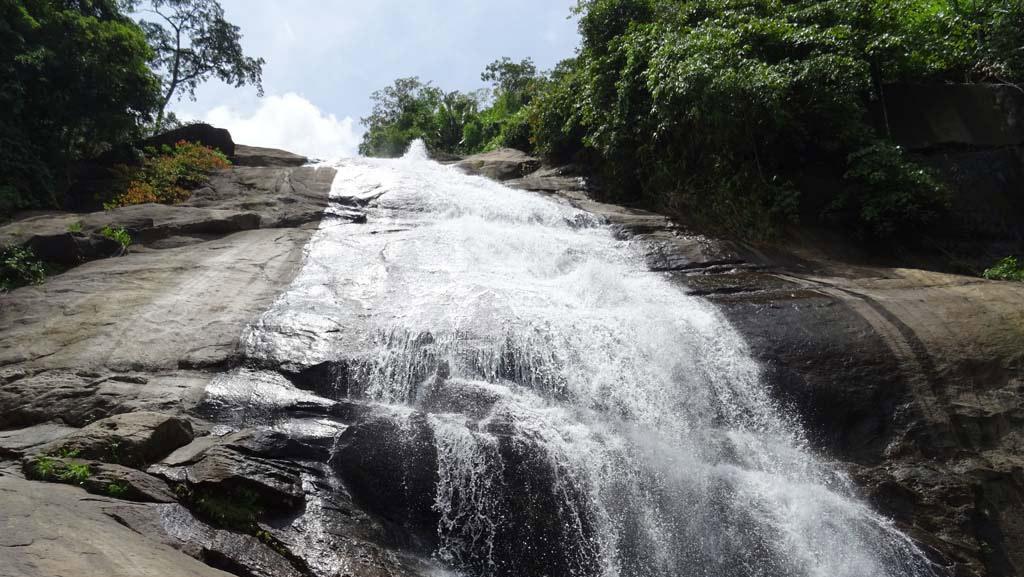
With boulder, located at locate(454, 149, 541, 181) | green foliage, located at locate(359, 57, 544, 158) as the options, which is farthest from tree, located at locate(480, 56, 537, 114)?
boulder, located at locate(454, 149, 541, 181)

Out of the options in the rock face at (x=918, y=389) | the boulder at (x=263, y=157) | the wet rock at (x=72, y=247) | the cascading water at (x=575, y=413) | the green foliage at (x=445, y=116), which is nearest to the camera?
the cascading water at (x=575, y=413)

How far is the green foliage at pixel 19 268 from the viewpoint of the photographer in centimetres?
908

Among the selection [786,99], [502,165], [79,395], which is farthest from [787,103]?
[79,395]

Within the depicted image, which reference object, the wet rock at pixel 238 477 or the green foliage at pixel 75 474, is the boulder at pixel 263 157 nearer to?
the wet rock at pixel 238 477

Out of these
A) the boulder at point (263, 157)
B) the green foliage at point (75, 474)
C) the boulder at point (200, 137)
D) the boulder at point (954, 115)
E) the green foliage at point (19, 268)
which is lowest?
the green foliage at point (75, 474)

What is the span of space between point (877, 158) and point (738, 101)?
303 cm

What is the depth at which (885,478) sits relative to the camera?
22.3ft

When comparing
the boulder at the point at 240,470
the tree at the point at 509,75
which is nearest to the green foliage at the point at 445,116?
the tree at the point at 509,75

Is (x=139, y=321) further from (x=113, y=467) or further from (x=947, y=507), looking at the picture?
(x=947, y=507)

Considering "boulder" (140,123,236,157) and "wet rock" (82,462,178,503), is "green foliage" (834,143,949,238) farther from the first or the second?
"boulder" (140,123,236,157)

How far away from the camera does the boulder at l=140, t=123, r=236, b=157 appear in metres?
16.5

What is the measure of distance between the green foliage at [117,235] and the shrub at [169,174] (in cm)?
297

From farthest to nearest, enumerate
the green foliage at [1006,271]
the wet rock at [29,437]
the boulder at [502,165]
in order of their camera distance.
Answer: the boulder at [502,165] < the green foliage at [1006,271] < the wet rock at [29,437]

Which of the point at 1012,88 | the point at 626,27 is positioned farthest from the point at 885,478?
the point at 626,27
